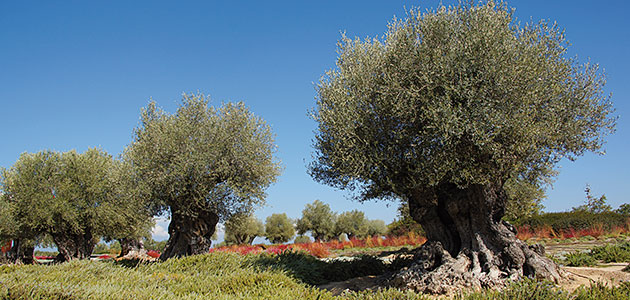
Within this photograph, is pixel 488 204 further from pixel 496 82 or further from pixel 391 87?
pixel 391 87

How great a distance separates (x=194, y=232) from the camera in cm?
2028

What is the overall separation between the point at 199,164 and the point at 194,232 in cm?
435

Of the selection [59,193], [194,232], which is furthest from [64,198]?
[194,232]

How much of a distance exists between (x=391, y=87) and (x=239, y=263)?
31.2 feet

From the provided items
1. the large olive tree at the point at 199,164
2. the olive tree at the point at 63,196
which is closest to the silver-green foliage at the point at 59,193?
the olive tree at the point at 63,196

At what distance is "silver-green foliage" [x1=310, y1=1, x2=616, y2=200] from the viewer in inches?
427

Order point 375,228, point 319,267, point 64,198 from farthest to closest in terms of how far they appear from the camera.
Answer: point 375,228 → point 64,198 → point 319,267

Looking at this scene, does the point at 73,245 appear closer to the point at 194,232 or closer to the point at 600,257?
the point at 194,232

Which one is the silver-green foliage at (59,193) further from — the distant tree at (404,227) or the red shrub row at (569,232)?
the red shrub row at (569,232)

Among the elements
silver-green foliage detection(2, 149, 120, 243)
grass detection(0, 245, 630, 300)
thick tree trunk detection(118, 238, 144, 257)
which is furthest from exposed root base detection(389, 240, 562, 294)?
thick tree trunk detection(118, 238, 144, 257)

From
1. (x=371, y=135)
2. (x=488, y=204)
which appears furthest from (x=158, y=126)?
(x=488, y=204)

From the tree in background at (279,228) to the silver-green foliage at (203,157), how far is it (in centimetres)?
3944

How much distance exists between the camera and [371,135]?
12320mm

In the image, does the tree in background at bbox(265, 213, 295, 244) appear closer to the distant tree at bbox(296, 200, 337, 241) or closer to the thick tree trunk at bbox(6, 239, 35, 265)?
the distant tree at bbox(296, 200, 337, 241)
